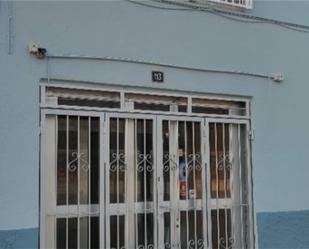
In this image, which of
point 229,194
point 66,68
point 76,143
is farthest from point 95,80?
point 229,194

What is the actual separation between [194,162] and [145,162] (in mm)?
730

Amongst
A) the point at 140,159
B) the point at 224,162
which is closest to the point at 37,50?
the point at 140,159

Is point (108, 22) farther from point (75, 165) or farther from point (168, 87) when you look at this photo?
point (75, 165)

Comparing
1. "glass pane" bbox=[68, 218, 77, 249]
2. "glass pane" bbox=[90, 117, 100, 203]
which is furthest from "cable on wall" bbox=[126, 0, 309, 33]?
"glass pane" bbox=[68, 218, 77, 249]

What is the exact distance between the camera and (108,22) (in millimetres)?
6473

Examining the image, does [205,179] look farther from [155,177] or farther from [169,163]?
[155,177]

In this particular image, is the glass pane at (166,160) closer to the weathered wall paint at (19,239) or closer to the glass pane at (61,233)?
the glass pane at (61,233)

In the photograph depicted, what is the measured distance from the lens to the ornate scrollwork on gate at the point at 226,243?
23.5ft

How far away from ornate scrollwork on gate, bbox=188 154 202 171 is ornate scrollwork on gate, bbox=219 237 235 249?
3.40 feet

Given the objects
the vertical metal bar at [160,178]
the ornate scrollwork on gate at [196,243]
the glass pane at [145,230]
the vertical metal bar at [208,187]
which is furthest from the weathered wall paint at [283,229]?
the glass pane at [145,230]

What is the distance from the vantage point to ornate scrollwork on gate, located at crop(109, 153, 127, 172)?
644 centimetres

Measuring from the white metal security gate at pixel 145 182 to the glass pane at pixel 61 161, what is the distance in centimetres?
1

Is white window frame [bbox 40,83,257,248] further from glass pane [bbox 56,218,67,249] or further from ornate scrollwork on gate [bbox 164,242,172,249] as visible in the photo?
ornate scrollwork on gate [bbox 164,242,172,249]

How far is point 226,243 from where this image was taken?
7.21 m
